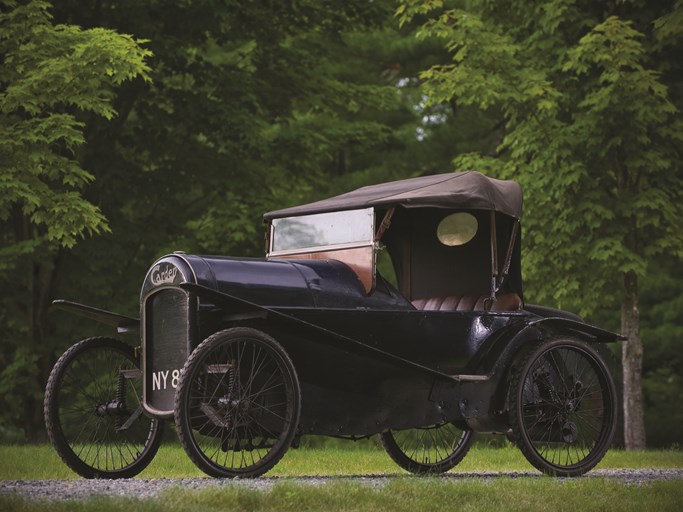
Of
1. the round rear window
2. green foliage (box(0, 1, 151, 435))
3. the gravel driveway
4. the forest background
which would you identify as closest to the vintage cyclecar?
the round rear window

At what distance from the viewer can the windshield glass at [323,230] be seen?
938 centimetres

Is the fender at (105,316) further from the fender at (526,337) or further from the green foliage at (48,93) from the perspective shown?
the green foliage at (48,93)

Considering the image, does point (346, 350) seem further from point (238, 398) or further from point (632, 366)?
point (632, 366)

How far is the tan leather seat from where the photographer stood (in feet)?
33.8

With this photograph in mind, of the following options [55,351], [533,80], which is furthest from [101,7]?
[533,80]

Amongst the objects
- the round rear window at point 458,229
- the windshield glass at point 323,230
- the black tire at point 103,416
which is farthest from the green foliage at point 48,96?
the round rear window at point 458,229

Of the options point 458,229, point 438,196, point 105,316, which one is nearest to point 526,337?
point 438,196

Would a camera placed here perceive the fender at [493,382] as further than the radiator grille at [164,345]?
Yes

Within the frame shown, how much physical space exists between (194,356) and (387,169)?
17.3m

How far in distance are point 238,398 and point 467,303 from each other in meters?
3.12

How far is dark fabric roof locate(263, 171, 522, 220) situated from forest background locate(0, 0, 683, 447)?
4273mm

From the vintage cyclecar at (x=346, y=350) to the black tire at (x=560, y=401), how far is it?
0.01m

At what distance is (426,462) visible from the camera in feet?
35.3

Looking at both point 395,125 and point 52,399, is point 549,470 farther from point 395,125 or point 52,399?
point 395,125
